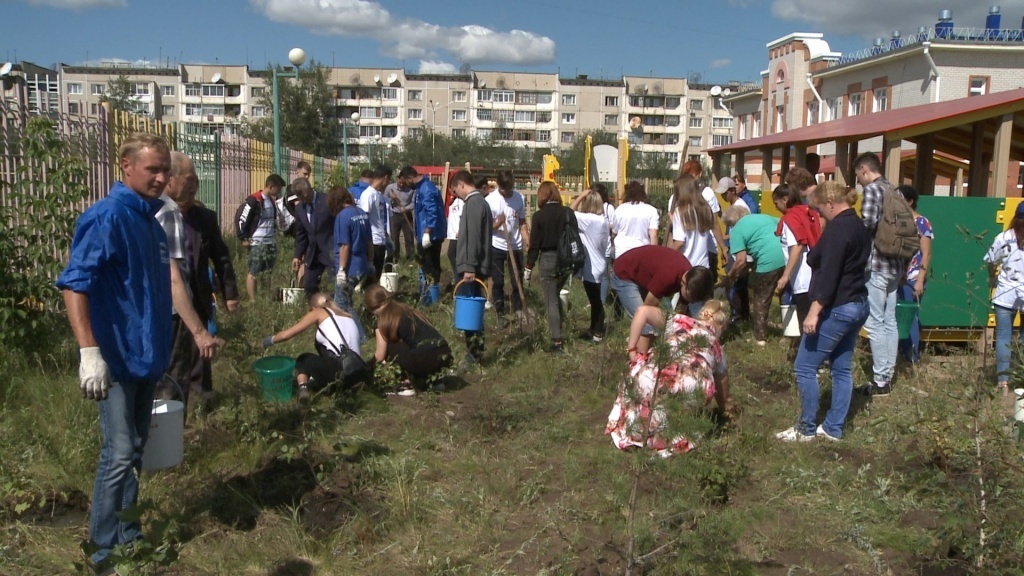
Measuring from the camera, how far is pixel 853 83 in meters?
34.8

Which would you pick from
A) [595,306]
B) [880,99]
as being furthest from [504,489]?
[880,99]

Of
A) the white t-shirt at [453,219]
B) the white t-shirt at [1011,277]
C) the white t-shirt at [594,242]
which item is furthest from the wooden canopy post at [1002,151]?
the white t-shirt at [453,219]

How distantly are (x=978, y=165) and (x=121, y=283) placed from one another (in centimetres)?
1006

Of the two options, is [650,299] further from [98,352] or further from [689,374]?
[98,352]

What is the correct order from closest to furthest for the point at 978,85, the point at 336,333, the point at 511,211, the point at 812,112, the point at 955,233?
the point at 336,333 < the point at 955,233 < the point at 511,211 < the point at 978,85 < the point at 812,112

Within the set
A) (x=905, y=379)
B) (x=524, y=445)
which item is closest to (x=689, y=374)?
(x=524, y=445)

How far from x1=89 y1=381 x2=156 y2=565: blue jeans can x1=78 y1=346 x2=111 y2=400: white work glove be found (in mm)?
172

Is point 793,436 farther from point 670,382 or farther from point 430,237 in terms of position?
point 430,237

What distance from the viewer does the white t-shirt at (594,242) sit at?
810cm

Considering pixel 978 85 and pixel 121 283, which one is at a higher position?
pixel 978 85

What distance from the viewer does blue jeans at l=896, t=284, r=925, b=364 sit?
23.7ft

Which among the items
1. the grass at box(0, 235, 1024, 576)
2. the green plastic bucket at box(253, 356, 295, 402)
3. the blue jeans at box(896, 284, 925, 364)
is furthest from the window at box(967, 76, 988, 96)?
the green plastic bucket at box(253, 356, 295, 402)

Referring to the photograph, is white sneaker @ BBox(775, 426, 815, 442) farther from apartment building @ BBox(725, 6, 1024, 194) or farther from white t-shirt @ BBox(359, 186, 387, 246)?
apartment building @ BBox(725, 6, 1024, 194)

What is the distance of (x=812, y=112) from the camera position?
39.3m
